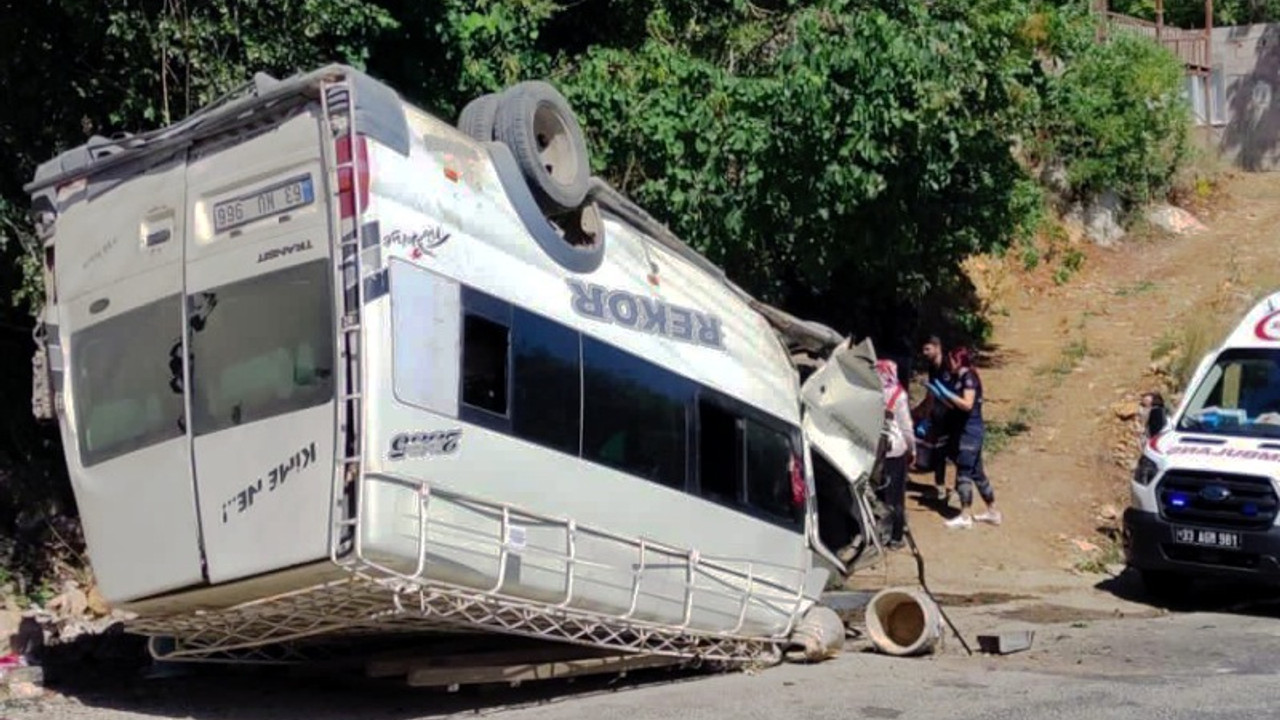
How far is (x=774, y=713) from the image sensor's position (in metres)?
8.77

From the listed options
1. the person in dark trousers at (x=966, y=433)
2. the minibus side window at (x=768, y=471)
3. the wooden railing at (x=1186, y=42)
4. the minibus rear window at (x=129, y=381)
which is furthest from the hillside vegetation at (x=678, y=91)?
the wooden railing at (x=1186, y=42)

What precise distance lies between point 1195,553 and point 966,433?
9.67 feet

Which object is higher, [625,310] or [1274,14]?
[1274,14]

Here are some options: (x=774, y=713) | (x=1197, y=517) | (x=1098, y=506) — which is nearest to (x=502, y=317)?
(x=774, y=713)

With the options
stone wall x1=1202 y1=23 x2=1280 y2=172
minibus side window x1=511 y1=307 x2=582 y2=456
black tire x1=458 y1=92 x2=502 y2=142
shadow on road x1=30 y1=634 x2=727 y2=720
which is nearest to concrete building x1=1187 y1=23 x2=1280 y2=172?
stone wall x1=1202 y1=23 x2=1280 y2=172

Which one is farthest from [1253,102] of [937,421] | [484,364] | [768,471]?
[484,364]

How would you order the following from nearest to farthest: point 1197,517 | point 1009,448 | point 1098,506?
point 1197,517, point 1098,506, point 1009,448

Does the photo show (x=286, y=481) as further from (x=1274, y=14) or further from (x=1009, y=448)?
(x=1274, y=14)

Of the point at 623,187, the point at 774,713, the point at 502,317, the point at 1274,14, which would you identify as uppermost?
the point at 1274,14

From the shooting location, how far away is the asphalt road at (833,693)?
8.84 m

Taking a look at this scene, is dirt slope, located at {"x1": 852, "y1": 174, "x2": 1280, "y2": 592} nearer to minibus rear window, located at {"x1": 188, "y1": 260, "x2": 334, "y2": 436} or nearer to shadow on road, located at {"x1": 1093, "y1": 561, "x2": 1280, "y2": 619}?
shadow on road, located at {"x1": 1093, "y1": 561, "x2": 1280, "y2": 619}

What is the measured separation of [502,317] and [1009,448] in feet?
35.3

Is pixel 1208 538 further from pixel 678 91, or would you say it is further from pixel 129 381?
pixel 129 381

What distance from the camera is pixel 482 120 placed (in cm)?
873
